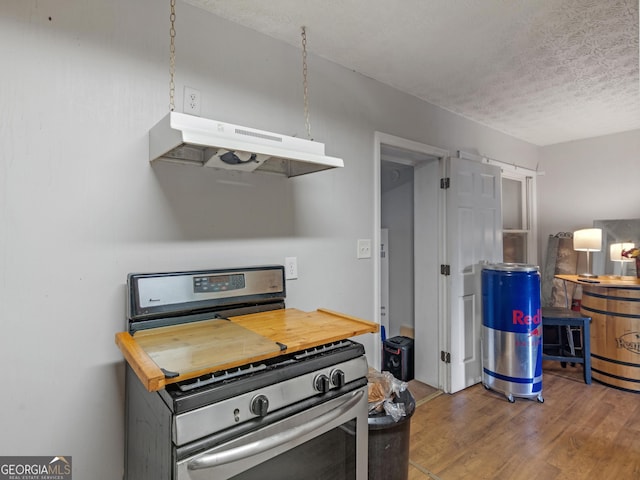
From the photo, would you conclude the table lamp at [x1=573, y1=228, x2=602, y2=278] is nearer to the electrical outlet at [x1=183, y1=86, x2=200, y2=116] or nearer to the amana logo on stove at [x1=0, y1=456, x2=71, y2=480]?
the electrical outlet at [x1=183, y1=86, x2=200, y2=116]

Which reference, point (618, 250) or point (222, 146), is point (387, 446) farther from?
point (618, 250)

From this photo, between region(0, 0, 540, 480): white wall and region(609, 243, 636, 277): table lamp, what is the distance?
3.53 m

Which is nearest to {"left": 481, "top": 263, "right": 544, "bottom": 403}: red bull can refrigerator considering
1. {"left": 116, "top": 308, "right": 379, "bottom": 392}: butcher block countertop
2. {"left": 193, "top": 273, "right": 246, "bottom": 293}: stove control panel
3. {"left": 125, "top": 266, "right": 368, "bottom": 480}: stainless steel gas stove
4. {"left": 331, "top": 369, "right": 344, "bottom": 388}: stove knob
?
{"left": 116, "top": 308, "right": 379, "bottom": 392}: butcher block countertop

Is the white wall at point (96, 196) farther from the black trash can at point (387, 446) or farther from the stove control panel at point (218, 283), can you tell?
the black trash can at point (387, 446)

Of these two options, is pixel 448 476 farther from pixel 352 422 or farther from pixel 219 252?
pixel 219 252

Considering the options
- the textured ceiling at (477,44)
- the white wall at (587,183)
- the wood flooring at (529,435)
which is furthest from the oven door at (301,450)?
the white wall at (587,183)

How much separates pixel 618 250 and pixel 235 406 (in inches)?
163

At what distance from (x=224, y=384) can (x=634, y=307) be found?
3.39 metres

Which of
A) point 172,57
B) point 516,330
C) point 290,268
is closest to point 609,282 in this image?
point 516,330

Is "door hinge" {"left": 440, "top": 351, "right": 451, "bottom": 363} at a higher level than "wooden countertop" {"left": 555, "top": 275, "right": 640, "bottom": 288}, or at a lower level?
lower

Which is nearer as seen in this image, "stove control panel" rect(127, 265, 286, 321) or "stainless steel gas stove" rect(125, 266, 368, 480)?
"stainless steel gas stove" rect(125, 266, 368, 480)

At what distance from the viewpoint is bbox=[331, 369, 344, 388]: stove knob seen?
127 cm

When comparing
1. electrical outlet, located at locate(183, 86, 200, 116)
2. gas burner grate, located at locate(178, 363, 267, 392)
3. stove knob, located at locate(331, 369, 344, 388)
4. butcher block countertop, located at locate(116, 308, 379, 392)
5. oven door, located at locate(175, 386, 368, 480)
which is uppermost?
electrical outlet, located at locate(183, 86, 200, 116)

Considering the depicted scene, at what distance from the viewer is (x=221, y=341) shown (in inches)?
48.3
